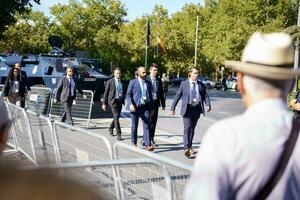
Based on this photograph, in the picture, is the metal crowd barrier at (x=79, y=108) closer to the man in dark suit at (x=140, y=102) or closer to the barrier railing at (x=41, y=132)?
the man in dark suit at (x=140, y=102)

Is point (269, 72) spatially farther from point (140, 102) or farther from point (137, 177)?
point (140, 102)

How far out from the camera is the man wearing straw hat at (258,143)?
6.70ft

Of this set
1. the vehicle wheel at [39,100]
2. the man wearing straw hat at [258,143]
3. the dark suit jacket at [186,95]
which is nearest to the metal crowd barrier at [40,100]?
the vehicle wheel at [39,100]

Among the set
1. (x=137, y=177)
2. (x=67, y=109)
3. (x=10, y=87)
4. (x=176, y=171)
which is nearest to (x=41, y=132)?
(x=137, y=177)

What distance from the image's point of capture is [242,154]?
205 centimetres

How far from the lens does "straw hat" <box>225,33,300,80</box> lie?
2180mm

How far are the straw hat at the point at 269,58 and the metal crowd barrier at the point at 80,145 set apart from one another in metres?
2.76

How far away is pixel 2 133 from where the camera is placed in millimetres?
1818

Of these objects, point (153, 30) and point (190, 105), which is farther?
point (153, 30)

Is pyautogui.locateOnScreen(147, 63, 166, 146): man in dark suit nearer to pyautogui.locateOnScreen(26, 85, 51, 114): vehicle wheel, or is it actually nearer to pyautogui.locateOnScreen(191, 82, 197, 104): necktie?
pyautogui.locateOnScreen(191, 82, 197, 104): necktie

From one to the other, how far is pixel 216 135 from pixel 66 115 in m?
12.0

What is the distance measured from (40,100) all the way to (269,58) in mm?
12997

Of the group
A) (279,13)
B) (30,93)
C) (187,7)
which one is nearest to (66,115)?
(30,93)

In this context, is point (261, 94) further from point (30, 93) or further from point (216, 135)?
point (30, 93)
